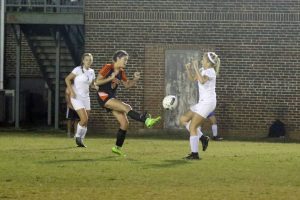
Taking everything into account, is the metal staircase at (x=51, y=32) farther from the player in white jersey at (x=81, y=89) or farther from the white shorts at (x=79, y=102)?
the white shorts at (x=79, y=102)

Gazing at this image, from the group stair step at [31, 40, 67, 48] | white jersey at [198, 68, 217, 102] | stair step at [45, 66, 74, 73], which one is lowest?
white jersey at [198, 68, 217, 102]

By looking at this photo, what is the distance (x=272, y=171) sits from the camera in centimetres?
1025

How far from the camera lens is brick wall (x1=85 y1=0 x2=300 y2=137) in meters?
21.8

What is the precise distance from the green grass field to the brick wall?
783 cm

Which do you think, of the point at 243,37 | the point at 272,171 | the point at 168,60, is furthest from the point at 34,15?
the point at 272,171

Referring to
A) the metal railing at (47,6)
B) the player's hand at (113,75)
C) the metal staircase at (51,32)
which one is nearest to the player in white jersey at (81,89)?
the player's hand at (113,75)

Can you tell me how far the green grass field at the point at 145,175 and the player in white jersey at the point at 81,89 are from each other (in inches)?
36.6

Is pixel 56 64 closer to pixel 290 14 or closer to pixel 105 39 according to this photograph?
pixel 105 39

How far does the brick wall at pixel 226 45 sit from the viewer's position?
21781 millimetres

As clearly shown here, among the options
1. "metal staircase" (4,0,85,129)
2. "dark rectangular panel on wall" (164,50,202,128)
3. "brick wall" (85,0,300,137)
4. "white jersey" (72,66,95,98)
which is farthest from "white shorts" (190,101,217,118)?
"metal staircase" (4,0,85,129)

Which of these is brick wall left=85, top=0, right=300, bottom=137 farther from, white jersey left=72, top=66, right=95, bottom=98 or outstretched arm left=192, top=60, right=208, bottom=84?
outstretched arm left=192, top=60, right=208, bottom=84

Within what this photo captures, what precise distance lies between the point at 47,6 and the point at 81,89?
8.07 m

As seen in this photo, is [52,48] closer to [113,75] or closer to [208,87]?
[113,75]

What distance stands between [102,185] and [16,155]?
444cm
